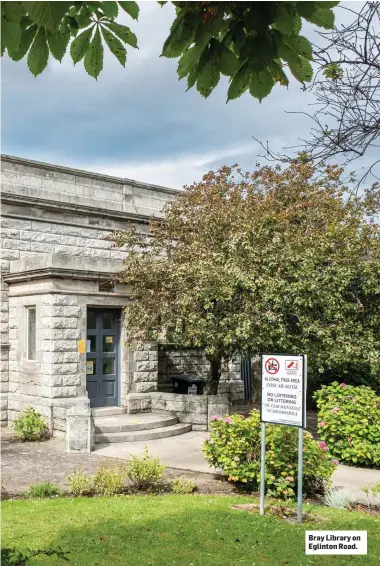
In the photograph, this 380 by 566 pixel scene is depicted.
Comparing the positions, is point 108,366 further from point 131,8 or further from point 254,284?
point 131,8

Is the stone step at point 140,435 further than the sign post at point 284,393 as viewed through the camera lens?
Yes

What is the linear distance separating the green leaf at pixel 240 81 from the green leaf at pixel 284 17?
1.09 ft

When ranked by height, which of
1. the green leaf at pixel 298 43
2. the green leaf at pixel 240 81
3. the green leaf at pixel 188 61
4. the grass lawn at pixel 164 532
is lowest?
the grass lawn at pixel 164 532

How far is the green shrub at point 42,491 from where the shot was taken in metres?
8.77

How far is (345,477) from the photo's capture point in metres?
10.3

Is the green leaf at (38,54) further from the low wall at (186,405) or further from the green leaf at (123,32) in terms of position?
the low wall at (186,405)

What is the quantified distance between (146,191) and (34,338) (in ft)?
22.5

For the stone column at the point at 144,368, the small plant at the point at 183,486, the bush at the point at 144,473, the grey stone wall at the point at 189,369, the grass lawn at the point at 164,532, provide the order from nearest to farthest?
the grass lawn at the point at 164,532, the small plant at the point at 183,486, the bush at the point at 144,473, the stone column at the point at 144,368, the grey stone wall at the point at 189,369

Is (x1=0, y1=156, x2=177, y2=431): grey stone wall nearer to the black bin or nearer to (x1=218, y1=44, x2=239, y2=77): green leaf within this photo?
the black bin

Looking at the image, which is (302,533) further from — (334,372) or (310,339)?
(334,372)

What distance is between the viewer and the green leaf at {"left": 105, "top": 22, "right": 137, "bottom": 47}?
3.51 meters

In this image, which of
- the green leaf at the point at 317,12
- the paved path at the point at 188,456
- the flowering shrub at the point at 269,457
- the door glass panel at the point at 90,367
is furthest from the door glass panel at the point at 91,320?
the green leaf at the point at 317,12

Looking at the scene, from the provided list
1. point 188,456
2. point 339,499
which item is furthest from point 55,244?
point 339,499

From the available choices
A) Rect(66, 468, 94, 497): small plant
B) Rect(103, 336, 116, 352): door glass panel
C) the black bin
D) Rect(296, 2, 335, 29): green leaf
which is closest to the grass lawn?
Rect(66, 468, 94, 497): small plant
